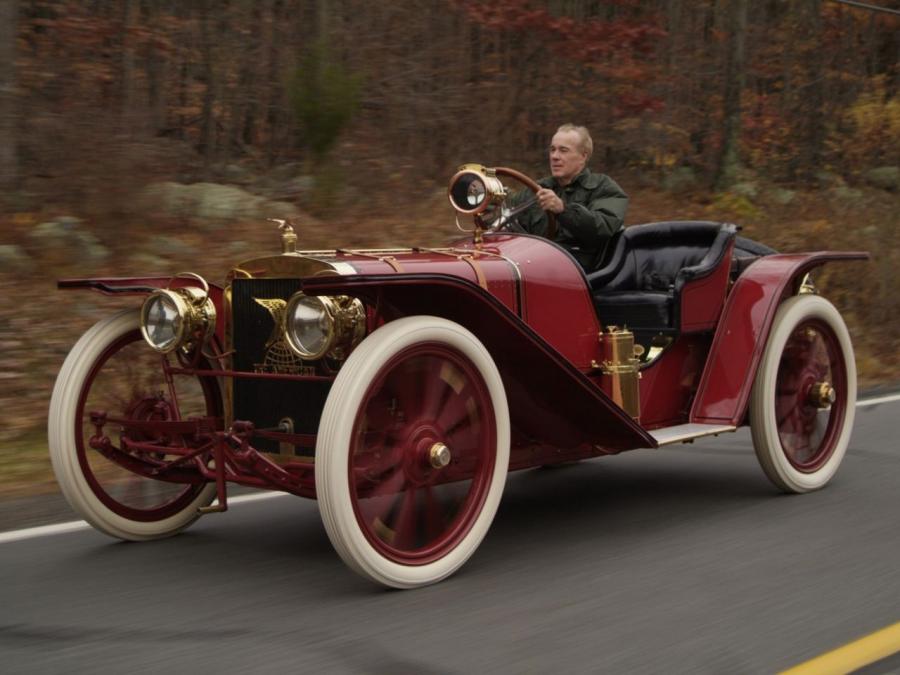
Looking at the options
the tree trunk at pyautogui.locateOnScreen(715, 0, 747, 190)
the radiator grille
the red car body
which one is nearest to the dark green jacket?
the red car body

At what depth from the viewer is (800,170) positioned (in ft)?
57.7

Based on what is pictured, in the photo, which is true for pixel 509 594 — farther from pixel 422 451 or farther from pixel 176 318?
pixel 176 318

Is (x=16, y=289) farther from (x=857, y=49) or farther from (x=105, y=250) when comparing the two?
(x=857, y=49)

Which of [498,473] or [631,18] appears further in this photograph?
Answer: [631,18]

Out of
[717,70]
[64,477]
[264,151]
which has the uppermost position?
[717,70]

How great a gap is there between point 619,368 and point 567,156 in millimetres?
1201

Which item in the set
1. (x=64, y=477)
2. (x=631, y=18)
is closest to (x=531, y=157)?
(x=631, y=18)

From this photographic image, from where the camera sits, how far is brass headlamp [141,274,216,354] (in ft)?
13.7

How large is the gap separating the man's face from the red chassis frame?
0.81 m

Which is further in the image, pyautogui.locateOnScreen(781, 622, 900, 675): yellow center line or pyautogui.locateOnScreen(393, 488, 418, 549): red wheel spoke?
pyautogui.locateOnScreen(393, 488, 418, 549): red wheel spoke

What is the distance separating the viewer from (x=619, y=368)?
493cm

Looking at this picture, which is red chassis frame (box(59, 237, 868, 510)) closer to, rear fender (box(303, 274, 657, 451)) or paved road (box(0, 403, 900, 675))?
rear fender (box(303, 274, 657, 451))

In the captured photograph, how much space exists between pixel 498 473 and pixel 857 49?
17.0 m

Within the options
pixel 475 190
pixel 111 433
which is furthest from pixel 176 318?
pixel 475 190
